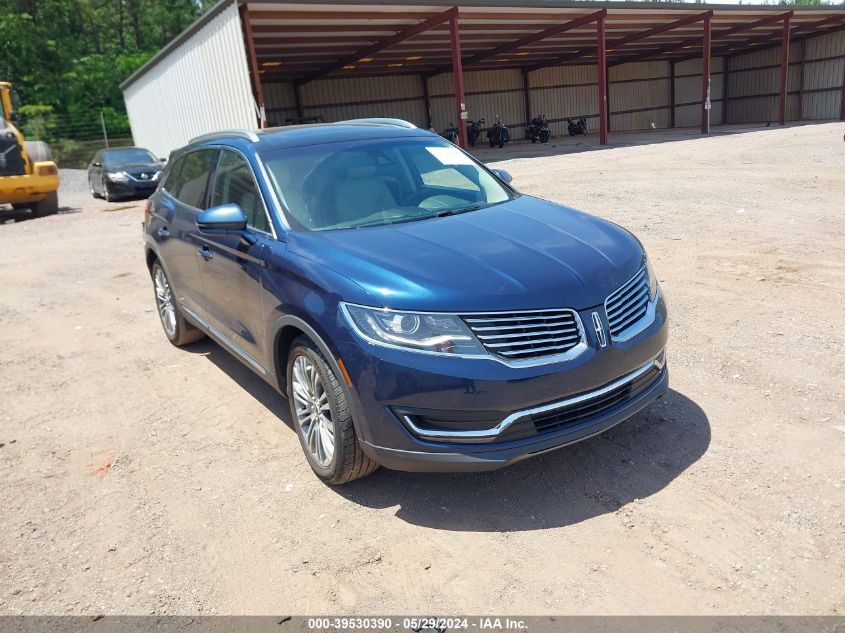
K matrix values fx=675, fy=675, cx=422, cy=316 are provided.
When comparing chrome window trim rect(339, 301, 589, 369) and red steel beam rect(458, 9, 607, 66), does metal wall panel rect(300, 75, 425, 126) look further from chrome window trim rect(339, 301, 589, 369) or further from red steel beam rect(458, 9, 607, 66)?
chrome window trim rect(339, 301, 589, 369)

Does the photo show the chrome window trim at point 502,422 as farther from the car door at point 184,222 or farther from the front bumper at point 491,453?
the car door at point 184,222

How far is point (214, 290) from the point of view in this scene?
15.3 feet

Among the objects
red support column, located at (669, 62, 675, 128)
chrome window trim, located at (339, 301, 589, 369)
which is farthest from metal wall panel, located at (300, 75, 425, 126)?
chrome window trim, located at (339, 301, 589, 369)

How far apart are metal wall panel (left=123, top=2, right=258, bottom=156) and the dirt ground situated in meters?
12.2

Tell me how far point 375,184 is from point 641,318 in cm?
181

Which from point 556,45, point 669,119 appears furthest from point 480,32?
point 669,119

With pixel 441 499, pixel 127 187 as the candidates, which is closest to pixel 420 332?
pixel 441 499

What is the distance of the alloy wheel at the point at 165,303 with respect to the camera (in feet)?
19.5

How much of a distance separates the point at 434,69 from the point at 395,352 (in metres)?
31.6

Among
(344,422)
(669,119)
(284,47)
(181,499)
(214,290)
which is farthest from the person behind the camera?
(669,119)

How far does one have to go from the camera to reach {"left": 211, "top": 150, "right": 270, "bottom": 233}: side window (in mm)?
4008

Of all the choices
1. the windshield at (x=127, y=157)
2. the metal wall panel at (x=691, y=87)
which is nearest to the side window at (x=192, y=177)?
the windshield at (x=127, y=157)

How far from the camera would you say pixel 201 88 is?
19.0m

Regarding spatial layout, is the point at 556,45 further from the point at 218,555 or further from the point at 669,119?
the point at 218,555
